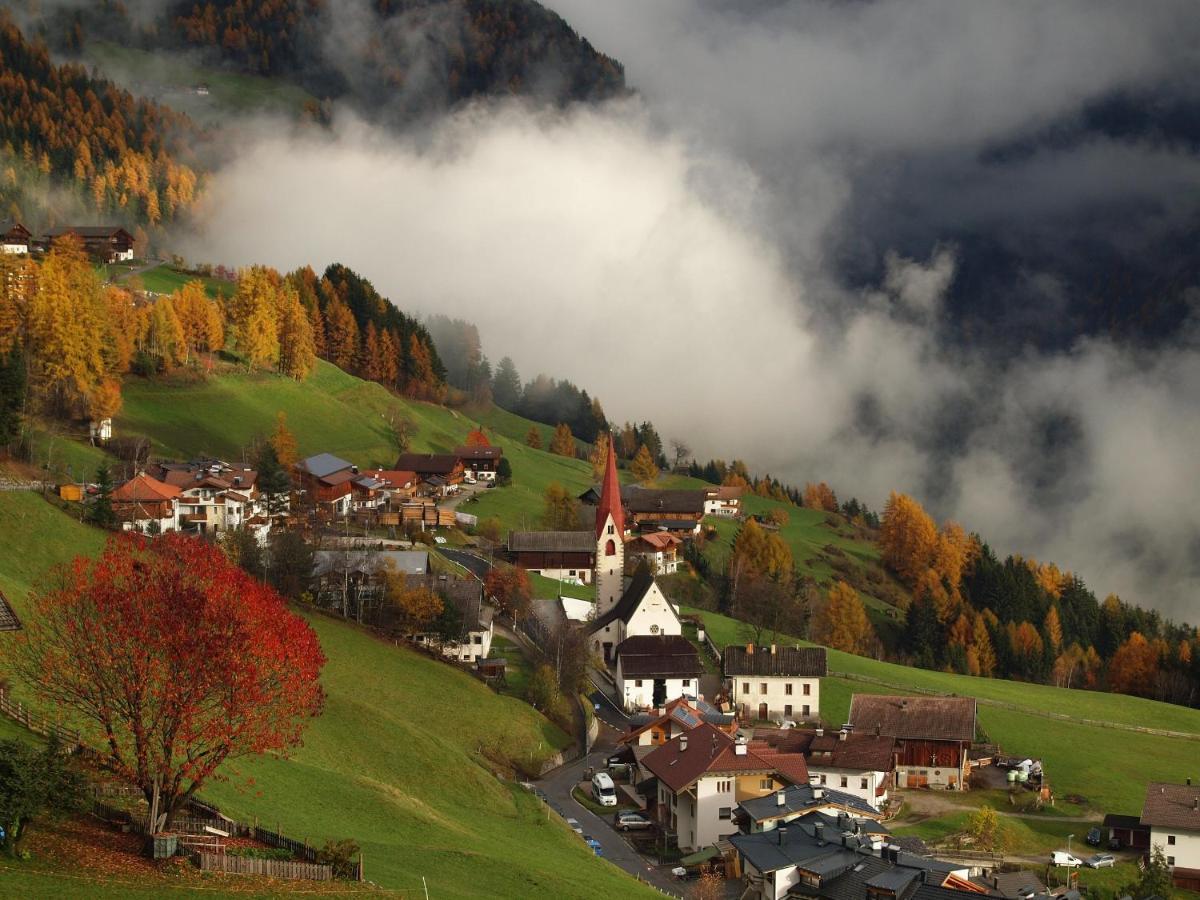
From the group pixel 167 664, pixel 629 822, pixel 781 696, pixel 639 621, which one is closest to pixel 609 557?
pixel 639 621

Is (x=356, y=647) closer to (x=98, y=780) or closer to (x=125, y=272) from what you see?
(x=98, y=780)

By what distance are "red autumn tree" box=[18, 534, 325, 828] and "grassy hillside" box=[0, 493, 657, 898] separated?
5.59 metres

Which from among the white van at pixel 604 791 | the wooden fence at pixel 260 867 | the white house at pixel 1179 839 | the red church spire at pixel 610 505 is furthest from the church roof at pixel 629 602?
the wooden fence at pixel 260 867

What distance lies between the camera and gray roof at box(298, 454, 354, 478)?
110750 mm

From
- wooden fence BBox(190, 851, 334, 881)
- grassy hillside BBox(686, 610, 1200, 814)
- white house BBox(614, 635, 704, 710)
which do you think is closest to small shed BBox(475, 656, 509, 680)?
white house BBox(614, 635, 704, 710)

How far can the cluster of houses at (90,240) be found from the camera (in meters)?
152

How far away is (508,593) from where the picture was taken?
290 feet

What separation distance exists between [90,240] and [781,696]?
402ft

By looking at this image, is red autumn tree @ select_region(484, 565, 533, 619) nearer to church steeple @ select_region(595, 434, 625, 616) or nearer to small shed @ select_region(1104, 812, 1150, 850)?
church steeple @ select_region(595, 434, 625, 616)

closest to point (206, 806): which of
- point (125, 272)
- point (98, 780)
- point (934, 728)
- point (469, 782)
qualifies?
point (98, 780)

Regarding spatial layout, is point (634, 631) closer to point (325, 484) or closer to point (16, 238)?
point (325, 484)

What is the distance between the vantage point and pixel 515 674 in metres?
77.1

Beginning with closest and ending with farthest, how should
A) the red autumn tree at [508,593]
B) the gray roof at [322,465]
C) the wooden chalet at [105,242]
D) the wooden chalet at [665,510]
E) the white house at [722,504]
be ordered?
the red autumn tree at [508,593] < the gray roof at [322,465] < the wooden chalet at [665,510] < the white house at [722,504] < the wooden chalet at [105,242]

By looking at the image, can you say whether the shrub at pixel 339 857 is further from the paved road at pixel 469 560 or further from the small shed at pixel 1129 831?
the paved road at pixel 469 560
